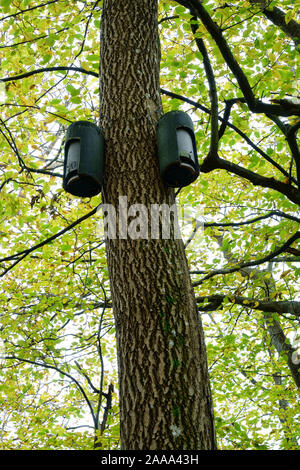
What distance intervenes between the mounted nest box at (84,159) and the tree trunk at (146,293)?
8 centimetres

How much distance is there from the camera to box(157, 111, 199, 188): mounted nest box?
1.78 metres

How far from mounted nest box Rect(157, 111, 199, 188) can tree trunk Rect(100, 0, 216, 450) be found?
0.07 m

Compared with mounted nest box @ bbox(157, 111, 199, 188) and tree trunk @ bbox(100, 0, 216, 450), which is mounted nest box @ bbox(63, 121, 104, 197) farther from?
mounted nest box @ bbox(157, 111, 199, 188)

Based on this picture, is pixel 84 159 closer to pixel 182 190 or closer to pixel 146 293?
pixel 146 293

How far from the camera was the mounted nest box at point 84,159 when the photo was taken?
69.3 inches

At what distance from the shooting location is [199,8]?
7.18 feet

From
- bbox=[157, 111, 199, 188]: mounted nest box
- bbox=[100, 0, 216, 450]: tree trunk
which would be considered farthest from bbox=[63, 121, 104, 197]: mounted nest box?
bbox=[157, 111, 199, 188]: mounted nest box

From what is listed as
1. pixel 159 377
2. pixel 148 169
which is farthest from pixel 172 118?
pixel 159 377

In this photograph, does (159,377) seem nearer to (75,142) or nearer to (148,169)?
(148,169)

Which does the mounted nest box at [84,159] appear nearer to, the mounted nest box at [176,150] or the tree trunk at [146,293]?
the tree trunk at [146,293]

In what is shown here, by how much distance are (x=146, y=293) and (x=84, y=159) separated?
715 mm

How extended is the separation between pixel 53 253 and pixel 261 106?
441 centimetres

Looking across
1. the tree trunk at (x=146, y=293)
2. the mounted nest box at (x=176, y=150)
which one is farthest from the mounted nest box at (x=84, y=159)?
the mounted nest box at (x=176, y=150)

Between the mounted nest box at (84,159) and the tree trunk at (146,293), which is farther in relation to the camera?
the mounted nest box at (84,159)
